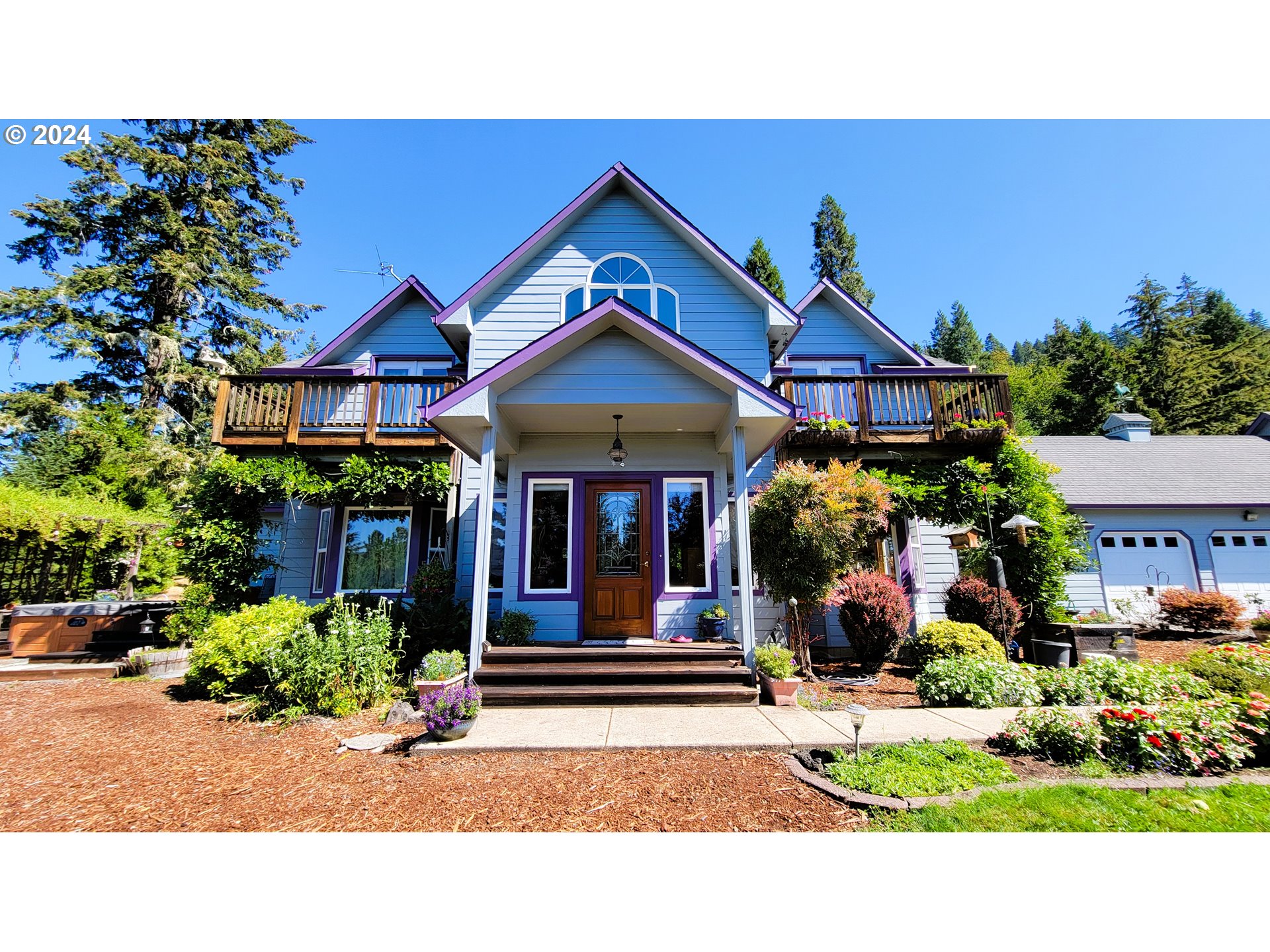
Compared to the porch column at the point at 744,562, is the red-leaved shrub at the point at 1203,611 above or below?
below

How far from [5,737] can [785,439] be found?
10.7 m

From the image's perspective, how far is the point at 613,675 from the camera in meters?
6.46

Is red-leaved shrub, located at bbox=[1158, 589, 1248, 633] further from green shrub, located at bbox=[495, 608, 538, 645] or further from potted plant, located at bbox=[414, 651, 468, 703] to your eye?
potted plant, located at bbox=[414, 651, 468, 703]

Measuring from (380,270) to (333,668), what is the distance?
11076 mm

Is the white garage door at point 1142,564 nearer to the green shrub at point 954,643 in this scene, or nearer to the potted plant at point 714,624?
the green shrub at point 954,643

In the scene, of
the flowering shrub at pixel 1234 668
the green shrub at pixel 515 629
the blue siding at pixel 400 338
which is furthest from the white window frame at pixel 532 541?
the flowering shrub at pixel 1234 668

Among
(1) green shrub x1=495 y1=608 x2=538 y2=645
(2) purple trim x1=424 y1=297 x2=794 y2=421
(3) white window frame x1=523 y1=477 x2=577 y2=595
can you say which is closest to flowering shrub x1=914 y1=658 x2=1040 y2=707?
(2) purple trim x1=424 y1=297 x2=794 y2=421

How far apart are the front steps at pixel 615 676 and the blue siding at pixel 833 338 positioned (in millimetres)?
7658

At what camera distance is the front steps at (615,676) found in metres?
6.23

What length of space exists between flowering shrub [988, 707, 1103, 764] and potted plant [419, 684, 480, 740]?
4.85 meters

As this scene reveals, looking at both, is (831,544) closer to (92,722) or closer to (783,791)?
(783,791)

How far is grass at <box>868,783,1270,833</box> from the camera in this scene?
3092mm

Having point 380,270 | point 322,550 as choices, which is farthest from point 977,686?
point 380,270

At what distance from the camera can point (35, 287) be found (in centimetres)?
1783
